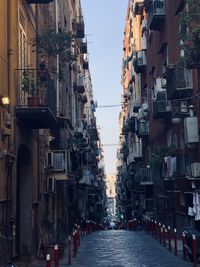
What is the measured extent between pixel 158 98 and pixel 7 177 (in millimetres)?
15732

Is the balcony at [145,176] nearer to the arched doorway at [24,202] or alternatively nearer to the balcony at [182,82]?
the balcony at [182,82]

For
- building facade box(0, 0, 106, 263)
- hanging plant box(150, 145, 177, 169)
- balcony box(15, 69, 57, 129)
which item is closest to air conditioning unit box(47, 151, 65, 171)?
building facade box(0, 0, 106, 263)

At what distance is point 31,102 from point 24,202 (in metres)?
3.67

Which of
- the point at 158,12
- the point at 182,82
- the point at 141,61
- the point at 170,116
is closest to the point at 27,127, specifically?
the point at 182,82

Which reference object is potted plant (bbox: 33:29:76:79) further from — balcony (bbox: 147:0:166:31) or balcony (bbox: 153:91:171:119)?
balcony (bbox: 147:0:166:31)

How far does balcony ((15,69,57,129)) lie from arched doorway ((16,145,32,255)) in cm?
121

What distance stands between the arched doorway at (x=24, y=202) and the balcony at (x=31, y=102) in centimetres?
121

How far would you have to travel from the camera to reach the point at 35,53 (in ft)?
62.2

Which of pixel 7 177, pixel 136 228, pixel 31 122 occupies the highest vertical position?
pixel 31 122

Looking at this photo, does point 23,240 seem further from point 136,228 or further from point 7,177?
point 136,228

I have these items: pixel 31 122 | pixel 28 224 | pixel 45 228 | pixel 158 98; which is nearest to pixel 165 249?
pixel 45 228

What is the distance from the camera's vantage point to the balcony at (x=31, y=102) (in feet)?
49.5

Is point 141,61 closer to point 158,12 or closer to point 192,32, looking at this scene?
point 158,12

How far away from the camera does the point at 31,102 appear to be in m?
15.7
